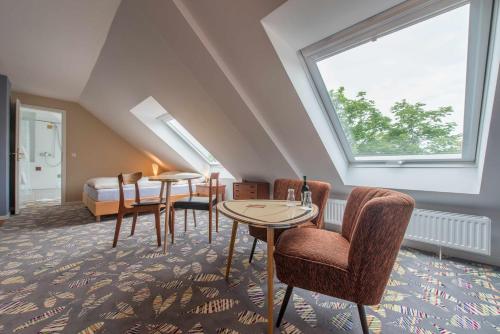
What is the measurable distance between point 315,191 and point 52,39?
3743 millimetres

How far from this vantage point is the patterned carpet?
1262mm

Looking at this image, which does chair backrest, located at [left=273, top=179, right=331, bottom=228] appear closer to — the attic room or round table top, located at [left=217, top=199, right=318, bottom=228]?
the attic room

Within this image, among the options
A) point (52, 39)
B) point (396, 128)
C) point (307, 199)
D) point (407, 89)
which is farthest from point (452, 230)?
point (52, 39)

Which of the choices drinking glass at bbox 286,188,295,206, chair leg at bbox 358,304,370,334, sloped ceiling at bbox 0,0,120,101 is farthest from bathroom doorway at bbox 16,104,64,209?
chair leg at bbox 358,304,370,334

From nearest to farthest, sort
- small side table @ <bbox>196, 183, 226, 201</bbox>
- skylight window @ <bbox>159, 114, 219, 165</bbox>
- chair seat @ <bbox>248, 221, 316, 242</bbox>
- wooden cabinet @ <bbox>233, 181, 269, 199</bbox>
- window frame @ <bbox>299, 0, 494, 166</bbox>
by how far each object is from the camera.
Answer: window frame @ <bbox>299, 0, 494, 166</bbox>
chair seat @ <bbox>248, 221, 316, 242</bbox>
wooden cabinet @ <bbox>233, 181, 269, 199</bbox>
small side table @ <bbox>196, 183, 226, 201</bbox>
skylight window @ <bbox>159, 114, 219, 165</bbox>

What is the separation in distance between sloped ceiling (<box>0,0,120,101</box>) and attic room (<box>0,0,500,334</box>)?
24 millimetres

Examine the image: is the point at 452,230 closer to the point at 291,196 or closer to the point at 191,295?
the point at 291,196

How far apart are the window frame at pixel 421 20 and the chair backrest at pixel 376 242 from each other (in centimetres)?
138

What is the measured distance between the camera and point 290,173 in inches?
122

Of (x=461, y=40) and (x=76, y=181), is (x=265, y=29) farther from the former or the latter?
(x=76, y=181)

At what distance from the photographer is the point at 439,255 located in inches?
87.7

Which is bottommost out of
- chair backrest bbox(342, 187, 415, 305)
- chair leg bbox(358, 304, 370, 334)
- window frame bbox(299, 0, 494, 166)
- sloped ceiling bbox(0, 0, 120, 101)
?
chair leg bbox(358, 304, 370, 334)

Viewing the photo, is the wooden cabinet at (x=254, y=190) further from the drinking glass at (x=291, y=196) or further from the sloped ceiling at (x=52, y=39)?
the sloped ceiling at (x=52, y=39)

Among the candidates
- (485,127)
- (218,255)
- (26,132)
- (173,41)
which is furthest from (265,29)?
(26,132)
